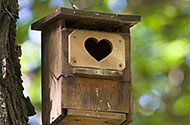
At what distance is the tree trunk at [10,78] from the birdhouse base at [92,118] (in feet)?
0.85

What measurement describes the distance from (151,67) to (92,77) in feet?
15.8

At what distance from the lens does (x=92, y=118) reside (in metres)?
5.00

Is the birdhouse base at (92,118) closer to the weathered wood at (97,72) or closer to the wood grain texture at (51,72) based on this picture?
the wood grain texture at (51,72)

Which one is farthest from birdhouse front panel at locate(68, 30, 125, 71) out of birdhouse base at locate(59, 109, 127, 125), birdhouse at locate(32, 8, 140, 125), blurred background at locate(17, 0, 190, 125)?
blurred background at locate(17, 0, 190, 125)

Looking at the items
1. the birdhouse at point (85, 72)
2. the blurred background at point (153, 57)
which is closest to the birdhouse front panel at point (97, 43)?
the birdhouse at point (85, 72)

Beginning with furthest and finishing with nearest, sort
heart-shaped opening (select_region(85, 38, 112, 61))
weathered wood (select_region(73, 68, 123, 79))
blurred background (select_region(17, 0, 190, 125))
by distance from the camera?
1. blurred background (select_region(17, 0, 190, 125))
2. heart-shaped opening (select_region(85, 38, 112, 61))
3. weathered wood (select_region(73, 68, 123, 79))

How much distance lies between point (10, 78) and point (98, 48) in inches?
27.7

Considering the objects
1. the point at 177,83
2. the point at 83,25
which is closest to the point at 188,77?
the point at 177,83

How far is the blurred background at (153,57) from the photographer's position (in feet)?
30.3

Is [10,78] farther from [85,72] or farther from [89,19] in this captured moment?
[89,19]

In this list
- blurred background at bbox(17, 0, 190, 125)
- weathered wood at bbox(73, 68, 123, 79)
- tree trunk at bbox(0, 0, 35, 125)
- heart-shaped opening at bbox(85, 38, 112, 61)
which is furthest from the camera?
blurred background at bbox(17, 0, 190, 125)

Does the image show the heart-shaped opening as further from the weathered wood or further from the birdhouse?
the weathered wood

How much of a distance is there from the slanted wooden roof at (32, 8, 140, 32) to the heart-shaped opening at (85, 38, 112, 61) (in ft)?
0.44

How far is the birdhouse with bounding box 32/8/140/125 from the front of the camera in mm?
4996
